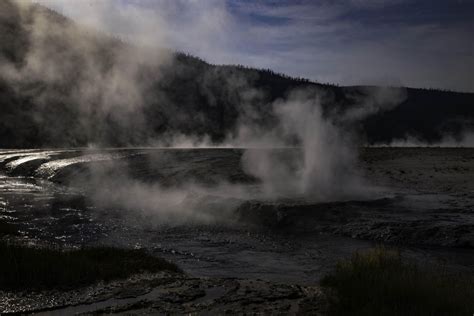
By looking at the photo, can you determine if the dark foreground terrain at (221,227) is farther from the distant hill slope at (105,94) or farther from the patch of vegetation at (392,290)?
the distant hill slope at (105,94)

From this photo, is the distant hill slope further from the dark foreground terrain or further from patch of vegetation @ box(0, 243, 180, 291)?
patch of vegetation @ box(0, 243, 180, 291)

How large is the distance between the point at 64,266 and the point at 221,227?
4705 millimetres

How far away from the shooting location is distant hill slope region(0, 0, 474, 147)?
39812 millimetres

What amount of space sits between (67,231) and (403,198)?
27.5ft

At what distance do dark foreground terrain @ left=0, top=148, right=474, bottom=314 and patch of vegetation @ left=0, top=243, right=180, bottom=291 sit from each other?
0.73 ft

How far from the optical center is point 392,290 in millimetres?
5484

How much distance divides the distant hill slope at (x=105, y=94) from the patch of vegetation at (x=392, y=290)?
3457 centimetres

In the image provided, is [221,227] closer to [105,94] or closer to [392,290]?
[392,290]

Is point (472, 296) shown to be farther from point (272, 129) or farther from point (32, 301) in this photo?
point (272, 129)

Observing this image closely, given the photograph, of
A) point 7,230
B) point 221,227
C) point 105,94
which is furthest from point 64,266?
point 105,94

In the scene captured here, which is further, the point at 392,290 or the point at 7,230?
the point at 7,230

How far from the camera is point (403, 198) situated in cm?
1287

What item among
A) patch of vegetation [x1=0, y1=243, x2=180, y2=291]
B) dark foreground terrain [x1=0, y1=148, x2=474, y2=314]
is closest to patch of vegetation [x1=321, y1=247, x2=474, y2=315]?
dark foreground terrain [x1=0, y1=148, x2=474, y2=314]

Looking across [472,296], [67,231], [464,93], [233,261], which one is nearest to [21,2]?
[67,231]
